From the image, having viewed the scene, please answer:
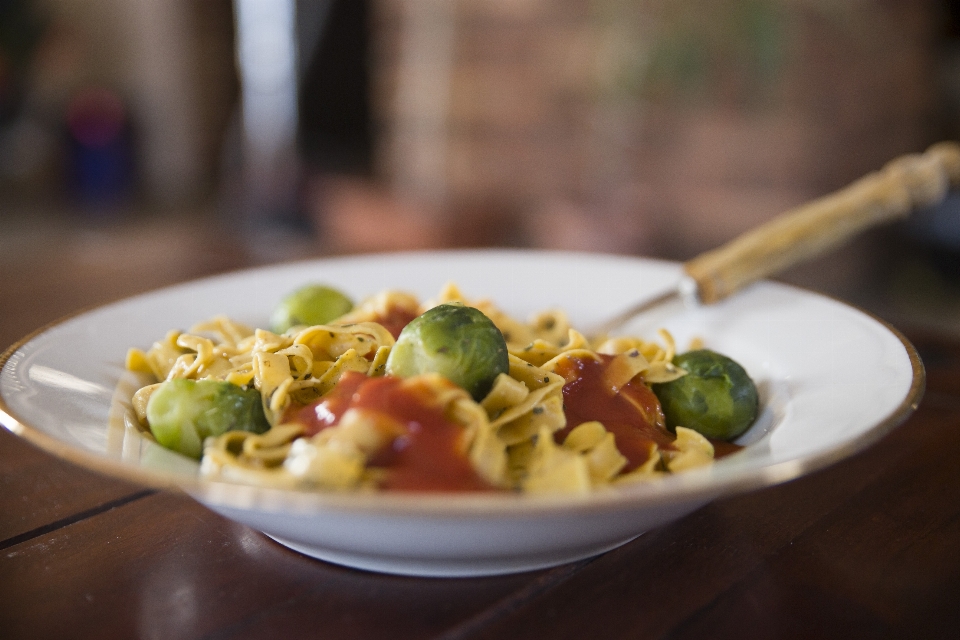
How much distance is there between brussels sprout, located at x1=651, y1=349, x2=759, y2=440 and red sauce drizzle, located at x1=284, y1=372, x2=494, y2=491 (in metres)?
0.40

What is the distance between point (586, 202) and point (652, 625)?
11.1 ft

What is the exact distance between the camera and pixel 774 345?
1297 mm

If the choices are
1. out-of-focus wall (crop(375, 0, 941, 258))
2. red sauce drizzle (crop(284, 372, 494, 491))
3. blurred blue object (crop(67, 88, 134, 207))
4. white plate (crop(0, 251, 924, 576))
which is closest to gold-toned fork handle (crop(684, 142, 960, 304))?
white plate (crop(0, 251, 924, 576))

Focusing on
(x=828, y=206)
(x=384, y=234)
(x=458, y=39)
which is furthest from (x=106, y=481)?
(x=458, y=39)

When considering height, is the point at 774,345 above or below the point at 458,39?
below

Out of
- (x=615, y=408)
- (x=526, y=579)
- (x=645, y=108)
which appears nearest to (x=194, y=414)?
(x=526, y=579)

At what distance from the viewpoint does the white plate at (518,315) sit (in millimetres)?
688

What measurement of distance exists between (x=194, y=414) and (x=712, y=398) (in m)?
0.68

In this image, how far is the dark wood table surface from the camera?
2.58 ft

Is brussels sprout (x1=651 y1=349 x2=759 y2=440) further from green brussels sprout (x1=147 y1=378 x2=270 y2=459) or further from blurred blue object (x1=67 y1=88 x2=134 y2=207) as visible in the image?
blurred blue object (x1=67 y1=88 x2=134 y2=207)

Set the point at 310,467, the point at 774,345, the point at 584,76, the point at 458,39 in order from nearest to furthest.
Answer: the point at 310,467 → the point at 774,345 → the point at 584,76 → the point at 458,39

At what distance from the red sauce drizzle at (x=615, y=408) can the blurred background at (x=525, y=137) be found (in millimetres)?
1384

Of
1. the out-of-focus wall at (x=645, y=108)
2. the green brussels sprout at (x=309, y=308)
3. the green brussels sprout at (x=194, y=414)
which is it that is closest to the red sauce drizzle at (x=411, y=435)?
the green brussels sprout at (x=194, y=414)

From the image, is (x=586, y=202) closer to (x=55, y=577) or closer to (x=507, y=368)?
(x=507, y=368)
